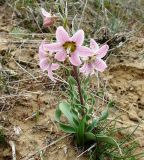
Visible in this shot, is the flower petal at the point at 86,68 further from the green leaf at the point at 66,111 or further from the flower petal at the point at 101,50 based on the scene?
the green leaf at the point at 66,111

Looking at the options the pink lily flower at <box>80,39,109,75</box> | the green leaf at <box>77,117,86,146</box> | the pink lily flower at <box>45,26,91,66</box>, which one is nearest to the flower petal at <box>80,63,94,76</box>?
the pink lily flower at <box>80,39,109,75</box>

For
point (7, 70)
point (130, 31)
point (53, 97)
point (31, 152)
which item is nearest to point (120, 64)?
point (130, 31)

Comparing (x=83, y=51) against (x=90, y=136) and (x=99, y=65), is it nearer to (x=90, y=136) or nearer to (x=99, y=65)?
(x=99, y=65)

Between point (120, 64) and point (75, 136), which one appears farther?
point (120, 64)

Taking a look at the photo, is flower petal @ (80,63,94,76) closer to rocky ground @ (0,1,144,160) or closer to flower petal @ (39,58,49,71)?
flower petal @ (39,58,49,71)

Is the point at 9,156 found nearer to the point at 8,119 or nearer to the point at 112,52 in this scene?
the point at 8,119

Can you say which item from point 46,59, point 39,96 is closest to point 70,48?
point 46,59
